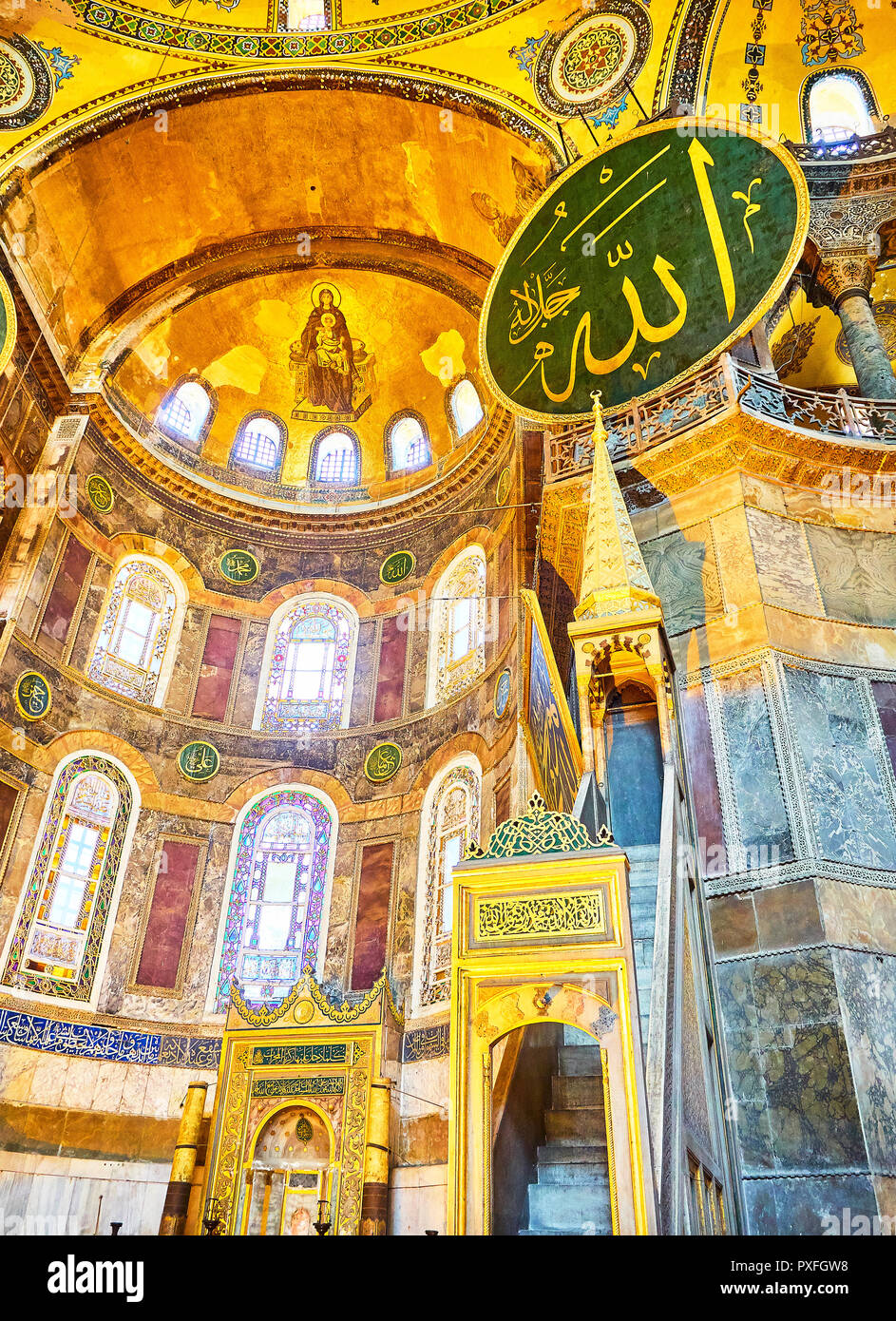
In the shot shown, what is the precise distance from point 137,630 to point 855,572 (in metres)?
8.84

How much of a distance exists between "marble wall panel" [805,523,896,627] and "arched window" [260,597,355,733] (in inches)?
282

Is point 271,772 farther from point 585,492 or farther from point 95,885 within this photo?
point 585,492

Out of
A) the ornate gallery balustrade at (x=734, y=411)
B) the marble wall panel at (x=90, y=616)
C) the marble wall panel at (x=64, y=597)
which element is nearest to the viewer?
the ornate gallery balustrade at (x=734, y=411)

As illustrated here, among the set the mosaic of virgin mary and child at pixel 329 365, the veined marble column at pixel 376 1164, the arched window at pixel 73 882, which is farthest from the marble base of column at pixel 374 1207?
the mosaic of virgin mary and child at pixel 329 365

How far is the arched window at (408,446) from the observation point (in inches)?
570

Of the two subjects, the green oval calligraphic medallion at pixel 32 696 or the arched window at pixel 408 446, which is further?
the arched window at pixel 408 446

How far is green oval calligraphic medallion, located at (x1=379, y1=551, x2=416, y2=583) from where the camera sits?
44.2 feet

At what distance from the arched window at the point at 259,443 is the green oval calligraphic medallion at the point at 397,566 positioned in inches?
102

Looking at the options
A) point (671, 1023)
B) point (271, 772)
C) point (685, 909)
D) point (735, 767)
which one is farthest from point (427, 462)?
point (671, 1023)

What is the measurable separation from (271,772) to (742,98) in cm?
986

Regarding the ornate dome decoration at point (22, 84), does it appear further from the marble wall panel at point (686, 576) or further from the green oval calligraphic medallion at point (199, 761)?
the marble wall panel at point (686, 576)

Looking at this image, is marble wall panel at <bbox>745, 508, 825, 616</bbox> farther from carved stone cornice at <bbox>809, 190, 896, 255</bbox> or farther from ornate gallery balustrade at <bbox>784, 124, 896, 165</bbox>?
ornate gallery balustrade at <bbox>784, 124, 896, 165</bbox>

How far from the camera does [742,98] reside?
444 inches

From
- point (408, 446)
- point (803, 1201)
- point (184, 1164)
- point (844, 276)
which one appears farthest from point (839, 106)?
point (184, 1164)
